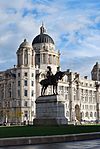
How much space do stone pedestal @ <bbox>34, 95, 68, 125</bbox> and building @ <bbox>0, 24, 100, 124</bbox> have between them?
68.2 metres

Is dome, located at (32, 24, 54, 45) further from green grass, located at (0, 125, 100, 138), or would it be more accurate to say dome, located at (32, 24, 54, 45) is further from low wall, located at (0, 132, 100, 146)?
low wall, located at (0, 132, 100, 146)

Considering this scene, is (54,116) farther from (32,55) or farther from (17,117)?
(32,55)

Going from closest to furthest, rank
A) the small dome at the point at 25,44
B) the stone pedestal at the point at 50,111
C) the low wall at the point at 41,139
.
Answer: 1. the low wall at the point at 41,139
2. the stone pedestal at the point at 50,111
3. the small dome at the point at 25,44

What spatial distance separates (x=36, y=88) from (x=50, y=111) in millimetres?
89393

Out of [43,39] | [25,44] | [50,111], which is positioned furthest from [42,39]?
[50,111]

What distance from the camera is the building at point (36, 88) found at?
137750mm

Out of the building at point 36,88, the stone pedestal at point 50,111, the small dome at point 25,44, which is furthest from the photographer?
the small dome at point 25,44

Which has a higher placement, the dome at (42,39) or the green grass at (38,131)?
the dome at (42,39)

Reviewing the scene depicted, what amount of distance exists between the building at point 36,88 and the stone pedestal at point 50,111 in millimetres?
68197

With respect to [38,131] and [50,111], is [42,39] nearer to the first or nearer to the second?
[50,111]

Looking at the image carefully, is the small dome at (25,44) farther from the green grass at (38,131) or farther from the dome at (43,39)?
the green grass at (38,131)

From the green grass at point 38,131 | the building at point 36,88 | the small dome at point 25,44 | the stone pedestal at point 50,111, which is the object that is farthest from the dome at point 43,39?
the green grass at point 38,131

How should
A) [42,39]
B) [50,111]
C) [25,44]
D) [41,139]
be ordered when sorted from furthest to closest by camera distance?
[42,39], [25,44], [50,111], [41,139]

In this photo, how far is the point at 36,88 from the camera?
474 ft
